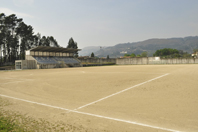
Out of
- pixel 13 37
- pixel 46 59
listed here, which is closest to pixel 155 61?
pixel 46 59

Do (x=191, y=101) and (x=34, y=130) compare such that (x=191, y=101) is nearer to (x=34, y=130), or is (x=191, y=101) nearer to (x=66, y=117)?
(x=66, y=117)

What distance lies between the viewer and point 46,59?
61375 millimetres

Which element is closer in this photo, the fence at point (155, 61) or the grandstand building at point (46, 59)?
the grandstand building at point (46, 59)

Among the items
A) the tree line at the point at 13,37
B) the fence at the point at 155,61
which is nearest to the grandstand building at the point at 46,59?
the tree line at the point at 13,37

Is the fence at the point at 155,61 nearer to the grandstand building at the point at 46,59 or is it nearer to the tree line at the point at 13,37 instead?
the grandstand building at the point at 46,59

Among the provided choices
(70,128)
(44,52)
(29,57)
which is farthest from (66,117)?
(44,52)

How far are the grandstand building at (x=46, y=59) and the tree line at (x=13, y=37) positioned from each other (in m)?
12.7

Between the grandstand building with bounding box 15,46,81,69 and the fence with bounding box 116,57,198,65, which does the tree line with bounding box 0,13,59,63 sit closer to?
the grandstand building with bounding box 15,46,81,69

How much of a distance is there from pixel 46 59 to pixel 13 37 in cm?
2212

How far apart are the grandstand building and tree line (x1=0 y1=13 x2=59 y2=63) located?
12683 millimetres

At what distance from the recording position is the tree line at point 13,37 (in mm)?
62969

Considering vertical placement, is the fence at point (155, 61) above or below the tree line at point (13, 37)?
below

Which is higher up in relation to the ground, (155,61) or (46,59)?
(46,59)

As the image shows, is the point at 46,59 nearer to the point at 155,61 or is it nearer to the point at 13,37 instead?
the point at 13,37
